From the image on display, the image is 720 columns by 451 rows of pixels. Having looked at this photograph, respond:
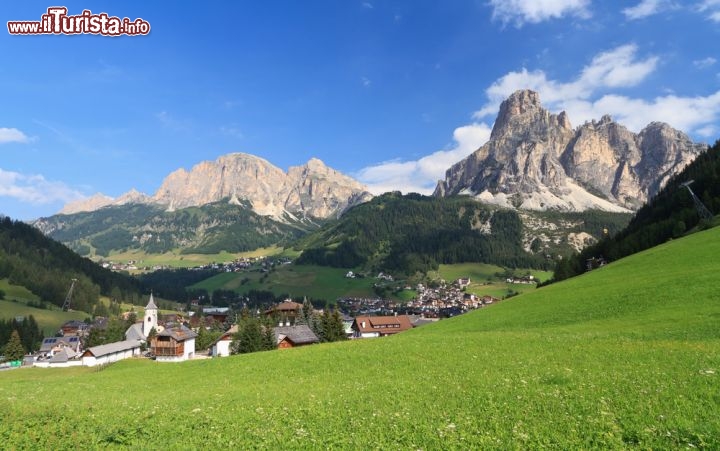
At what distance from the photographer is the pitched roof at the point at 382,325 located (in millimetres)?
153875

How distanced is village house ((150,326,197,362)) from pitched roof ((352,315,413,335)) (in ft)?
204

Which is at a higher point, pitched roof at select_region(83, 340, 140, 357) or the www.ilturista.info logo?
the www.ilturista.info logo

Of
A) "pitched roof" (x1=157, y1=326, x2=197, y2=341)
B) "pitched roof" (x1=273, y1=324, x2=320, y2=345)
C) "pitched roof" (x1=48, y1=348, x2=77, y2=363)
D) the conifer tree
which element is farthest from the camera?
the conifer tree

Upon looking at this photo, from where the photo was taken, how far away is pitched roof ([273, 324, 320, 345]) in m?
92.4

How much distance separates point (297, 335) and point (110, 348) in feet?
199

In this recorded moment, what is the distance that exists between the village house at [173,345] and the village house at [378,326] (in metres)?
61.7

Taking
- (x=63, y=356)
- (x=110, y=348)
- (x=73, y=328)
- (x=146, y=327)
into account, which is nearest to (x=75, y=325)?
(x=73, y=328)

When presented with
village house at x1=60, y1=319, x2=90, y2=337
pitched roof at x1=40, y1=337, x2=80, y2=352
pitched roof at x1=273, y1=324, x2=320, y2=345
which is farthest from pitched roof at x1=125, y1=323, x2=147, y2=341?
pitched roof at x1=273, y1=324, x2=320, y2=345

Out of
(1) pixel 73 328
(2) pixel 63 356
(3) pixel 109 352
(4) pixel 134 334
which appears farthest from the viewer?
(1) pixel 73 328

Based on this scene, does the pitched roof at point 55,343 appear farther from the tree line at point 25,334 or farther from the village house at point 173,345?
the village house at point 173,345

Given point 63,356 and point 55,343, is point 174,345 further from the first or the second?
point 55,343

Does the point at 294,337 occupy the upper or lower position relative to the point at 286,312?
lower

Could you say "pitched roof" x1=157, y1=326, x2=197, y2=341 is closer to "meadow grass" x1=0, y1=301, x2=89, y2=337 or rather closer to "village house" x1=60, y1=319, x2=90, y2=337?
"village house" x1=60, y1=319, x2=90, y2=337

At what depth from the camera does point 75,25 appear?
171 ft
